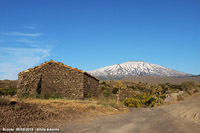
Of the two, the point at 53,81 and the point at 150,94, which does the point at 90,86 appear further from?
the point at 150,94

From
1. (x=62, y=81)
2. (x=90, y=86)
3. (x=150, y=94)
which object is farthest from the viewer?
(x=150, y=94)

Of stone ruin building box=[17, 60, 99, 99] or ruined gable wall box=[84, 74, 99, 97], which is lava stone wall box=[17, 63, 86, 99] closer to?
stone ruin building box=[17, 60, 99, 99]

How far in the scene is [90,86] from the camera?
2000cm

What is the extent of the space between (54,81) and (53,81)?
102mm

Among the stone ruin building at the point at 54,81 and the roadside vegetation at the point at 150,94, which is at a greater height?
the stone ruin building at the point at 54,81

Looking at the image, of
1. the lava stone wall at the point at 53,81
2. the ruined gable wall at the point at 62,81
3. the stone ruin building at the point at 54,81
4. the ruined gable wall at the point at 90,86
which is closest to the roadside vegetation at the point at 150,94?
the ruined gable wall at the point at 90,86

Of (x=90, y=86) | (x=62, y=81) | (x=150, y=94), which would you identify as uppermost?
(x=62, y=81)

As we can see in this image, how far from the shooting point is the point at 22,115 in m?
8.02

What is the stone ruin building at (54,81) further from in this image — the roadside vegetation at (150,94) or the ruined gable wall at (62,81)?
the roadside vegetation at (150,94)

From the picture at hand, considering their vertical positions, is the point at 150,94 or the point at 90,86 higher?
the point at 90,86

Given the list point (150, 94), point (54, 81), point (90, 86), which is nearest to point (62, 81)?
point (54, 81)

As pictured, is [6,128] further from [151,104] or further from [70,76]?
[151,104]

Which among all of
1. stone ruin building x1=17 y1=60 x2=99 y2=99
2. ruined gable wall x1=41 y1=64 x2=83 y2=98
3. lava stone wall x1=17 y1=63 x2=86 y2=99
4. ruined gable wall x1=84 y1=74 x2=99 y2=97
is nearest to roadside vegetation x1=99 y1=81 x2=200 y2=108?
ruined gable wall x1=84 y1=74 x2=99 y2=97

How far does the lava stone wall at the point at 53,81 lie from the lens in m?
18.3
